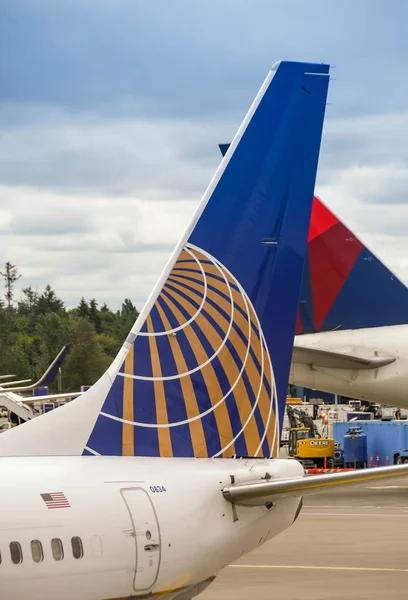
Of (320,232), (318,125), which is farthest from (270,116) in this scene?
(320,232)

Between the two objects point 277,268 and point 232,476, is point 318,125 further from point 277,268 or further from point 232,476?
point 232,476

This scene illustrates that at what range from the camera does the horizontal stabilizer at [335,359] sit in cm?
3075

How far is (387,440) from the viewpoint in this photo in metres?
40.3

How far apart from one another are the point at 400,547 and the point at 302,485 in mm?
12429

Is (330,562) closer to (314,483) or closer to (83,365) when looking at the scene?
(314,483)

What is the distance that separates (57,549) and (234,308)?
10.7 ft

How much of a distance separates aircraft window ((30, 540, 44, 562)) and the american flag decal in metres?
0.32

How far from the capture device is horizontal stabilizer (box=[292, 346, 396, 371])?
101 feet

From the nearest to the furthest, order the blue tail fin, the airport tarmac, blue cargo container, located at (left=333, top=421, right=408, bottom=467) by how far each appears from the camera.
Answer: the blue tail fin, the airport tarmac, blue cargo container, located at (left=333, top=421, right=408, bottom=467)

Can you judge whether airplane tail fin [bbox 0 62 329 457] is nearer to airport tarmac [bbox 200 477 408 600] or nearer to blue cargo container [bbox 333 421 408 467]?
airport tarmac [bbox 200 477 408 600]

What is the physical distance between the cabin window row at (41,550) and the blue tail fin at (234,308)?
3.78 feet

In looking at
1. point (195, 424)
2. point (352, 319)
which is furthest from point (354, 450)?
point (195, 424)

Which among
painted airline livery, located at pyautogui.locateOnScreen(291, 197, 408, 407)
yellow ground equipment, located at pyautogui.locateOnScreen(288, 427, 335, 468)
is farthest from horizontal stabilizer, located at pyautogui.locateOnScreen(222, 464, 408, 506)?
yellow ground equipment, located at pyautogui.locateOnScreen(288, 427, 335, 468)

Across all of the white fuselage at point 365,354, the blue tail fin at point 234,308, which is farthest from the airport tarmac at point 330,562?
the white fuselage at point 365,354
